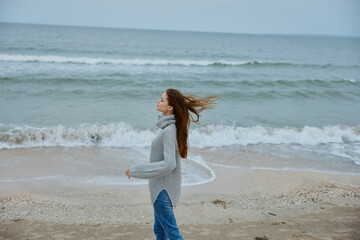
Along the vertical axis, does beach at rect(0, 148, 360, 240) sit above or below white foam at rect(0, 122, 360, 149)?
below

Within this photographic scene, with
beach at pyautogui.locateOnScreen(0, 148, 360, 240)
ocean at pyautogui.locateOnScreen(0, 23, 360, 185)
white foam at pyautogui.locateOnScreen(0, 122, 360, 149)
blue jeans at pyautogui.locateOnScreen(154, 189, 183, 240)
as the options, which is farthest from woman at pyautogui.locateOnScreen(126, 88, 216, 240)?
white foam at pyautogui.locateOnScreen(0, 122, 360, 149)

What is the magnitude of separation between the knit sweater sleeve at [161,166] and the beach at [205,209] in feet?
6.45

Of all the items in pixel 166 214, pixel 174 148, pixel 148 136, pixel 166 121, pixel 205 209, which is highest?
pixel 166 121

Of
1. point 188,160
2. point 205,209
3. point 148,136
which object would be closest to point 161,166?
point 205,209

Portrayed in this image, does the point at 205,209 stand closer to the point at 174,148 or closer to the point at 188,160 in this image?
the point at 174,148

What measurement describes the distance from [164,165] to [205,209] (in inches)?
113

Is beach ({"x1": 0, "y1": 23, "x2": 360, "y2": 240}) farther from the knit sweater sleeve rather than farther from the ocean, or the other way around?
the knit sweater sleeve

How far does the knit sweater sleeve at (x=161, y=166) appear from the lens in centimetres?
247

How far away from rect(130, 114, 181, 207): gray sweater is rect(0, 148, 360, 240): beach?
5.77ft

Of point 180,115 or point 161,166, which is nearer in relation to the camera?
point 161,166

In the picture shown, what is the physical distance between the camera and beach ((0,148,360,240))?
14.0 feet

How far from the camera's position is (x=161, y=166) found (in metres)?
2.47

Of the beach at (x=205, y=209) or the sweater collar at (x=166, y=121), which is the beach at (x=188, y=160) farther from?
the sweater collar at (x=166, y=121)

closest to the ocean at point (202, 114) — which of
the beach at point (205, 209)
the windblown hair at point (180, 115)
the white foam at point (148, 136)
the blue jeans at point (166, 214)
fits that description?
the white foam at point (148, 136)
